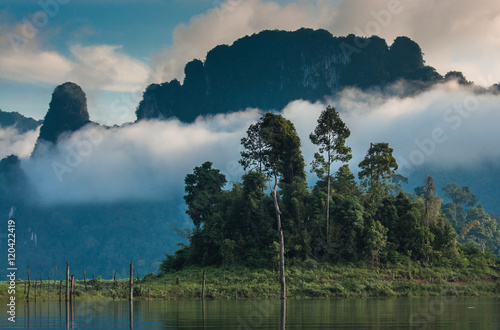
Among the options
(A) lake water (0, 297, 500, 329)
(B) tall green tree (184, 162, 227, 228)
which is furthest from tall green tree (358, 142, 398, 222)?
(A) lake water (0, 297, 500, 329)

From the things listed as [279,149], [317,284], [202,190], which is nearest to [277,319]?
[317,284]

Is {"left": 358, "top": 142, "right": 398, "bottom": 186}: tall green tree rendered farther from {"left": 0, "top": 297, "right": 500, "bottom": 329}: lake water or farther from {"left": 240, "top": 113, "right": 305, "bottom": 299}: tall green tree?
{"left": 0, "top": 297, "right": 500, "bottom": 329}: lake water

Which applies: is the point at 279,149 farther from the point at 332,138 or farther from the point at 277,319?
the point at 277,319

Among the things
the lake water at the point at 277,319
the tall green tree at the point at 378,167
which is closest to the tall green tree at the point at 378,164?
the tall green tree at the point at 378,167

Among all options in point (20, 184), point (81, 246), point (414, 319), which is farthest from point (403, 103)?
point (414, 319)

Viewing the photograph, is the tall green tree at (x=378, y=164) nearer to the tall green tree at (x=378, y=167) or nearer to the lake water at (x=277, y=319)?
the tall green tree at (x=378, y=167)

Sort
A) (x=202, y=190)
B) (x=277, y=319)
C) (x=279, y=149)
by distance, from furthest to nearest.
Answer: (x=202, y=190) → (x=279, y=149) → (x=277, y=319)

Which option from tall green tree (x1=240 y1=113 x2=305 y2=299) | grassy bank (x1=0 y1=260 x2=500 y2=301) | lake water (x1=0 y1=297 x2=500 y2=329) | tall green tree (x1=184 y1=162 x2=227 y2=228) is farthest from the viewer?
tall green tree (x1=184 y1=162 x2=227 y2=228)

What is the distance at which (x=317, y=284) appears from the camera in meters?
49.6

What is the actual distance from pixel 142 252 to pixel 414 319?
131882 millimetres

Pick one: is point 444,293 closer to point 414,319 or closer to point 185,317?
point 414,319

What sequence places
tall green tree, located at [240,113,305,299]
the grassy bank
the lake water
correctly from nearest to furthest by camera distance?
the lake water < the grassy bank < tall green tree, located at [240,113,305,299]

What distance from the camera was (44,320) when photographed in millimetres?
28250

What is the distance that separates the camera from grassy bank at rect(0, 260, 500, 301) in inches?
1896
